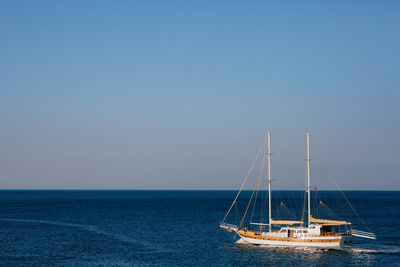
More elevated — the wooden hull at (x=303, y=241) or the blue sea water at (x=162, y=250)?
the wooden hull at (x=303, y=241)

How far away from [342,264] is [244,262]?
1388 centimetres

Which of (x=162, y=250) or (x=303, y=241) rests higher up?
(x=303, y=241)

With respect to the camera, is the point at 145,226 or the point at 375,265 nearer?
the point at 375,265

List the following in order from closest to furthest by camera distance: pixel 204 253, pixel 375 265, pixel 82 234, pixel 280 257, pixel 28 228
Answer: pixel 375 265
pixel 280 257
pixel 204 253
pixel 82 234
pixel 28 228

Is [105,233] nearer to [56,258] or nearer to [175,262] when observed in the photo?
[56,258]

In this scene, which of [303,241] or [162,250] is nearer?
[303,241]

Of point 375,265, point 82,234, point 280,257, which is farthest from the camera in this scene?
point 82,234

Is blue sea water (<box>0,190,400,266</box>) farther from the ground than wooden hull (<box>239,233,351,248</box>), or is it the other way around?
wooden hull (<box>239,233,351,248</box>)

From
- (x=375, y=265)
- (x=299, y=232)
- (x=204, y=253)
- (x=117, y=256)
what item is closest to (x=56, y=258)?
(x=117, y=256)

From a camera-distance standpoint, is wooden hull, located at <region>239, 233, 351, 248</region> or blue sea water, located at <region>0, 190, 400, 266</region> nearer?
blue sea water, located at <region>0, 190, 400, 266</region>

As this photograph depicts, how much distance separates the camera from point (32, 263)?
69.6 metres

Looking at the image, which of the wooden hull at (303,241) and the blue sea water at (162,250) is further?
the wooden hull at (303,241)

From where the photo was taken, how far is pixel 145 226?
121438 mm

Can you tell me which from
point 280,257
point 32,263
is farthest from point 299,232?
point 32,263
